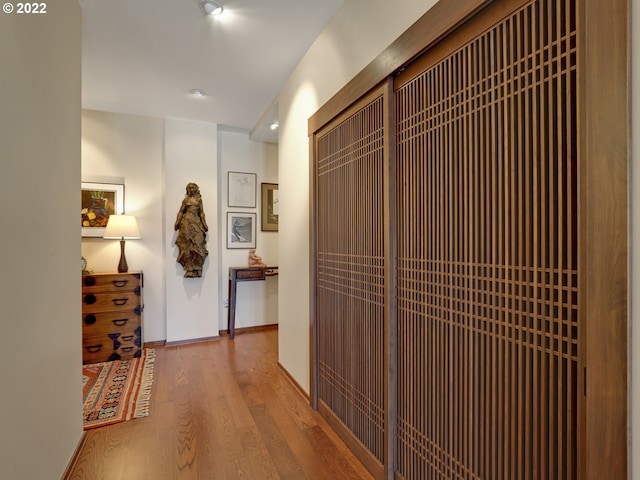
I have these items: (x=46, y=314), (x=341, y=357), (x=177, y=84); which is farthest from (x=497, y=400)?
(x=177, y=84)

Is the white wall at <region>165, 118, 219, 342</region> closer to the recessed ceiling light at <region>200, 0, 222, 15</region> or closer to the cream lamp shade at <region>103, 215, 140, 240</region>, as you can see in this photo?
the cream lamp shade at <region>103, 215, 140, 240</region>

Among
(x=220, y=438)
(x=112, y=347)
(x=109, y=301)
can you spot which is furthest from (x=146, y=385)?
(x=220, y=438)

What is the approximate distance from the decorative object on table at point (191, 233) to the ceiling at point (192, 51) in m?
1.08

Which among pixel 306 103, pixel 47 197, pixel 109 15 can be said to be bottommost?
pixel 47 197

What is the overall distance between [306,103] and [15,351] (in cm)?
234

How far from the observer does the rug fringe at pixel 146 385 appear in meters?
2.40

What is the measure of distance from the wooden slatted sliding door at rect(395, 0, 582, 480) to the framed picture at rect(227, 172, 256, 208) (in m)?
3.39

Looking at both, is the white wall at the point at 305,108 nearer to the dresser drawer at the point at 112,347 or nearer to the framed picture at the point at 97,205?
the dresser drawer at the point at 112,347

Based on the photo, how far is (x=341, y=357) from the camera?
212 centimetres

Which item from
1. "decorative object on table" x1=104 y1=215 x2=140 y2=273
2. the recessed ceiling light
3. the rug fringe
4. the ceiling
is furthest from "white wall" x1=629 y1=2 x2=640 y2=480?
"decorative object on table" x1=104 y1=215 x2=140 y2=273

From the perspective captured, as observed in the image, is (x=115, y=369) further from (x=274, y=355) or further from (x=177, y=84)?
(x=177, y=84)

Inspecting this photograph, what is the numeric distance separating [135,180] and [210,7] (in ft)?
8.59

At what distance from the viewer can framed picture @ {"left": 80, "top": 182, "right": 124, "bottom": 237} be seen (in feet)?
12.0
